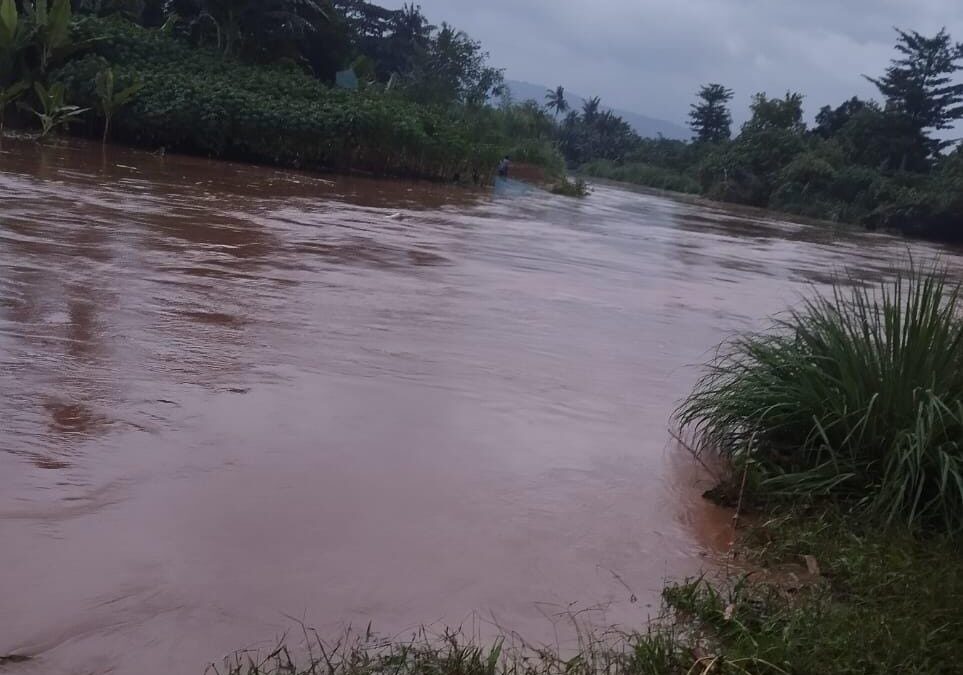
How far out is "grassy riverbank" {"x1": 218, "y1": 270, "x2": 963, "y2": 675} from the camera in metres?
2.73

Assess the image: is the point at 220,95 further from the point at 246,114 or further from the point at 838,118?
the point at 838,118

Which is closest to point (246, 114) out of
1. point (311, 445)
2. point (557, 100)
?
point (311, 445)

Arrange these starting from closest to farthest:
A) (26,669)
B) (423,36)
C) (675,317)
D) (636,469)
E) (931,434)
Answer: (26,669), (931,434), (636,469), (675,317), (423,36)

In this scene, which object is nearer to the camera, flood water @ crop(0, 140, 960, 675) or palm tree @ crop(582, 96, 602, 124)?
flood water @ crop(0, 140, 960, 675)

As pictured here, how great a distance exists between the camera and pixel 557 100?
91062 mm

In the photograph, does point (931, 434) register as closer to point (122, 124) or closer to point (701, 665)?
point (701, 665)

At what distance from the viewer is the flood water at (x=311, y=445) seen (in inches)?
118

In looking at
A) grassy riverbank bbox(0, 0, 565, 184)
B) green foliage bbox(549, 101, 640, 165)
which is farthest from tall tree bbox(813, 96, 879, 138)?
grassy riverbank bbox(0, 0, 565, 184)

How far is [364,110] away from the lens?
22.5 m

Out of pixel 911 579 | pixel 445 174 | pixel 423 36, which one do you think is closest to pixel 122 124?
pixel 445 174

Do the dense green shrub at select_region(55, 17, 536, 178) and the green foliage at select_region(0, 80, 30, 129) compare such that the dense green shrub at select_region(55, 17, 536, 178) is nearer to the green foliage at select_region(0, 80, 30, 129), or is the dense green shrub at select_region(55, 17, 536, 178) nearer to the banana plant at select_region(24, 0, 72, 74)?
the banana plant at select_region(24, 0, 72, 74)

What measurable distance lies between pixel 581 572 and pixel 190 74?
2178 centimetres

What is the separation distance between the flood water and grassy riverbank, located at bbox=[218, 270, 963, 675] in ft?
0.68

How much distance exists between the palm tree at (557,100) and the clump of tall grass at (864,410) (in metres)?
88.8
